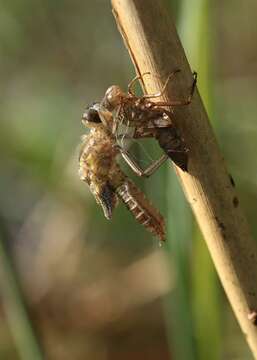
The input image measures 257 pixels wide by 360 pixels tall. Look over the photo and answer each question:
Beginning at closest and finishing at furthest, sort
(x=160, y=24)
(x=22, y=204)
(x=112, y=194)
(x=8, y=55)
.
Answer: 1. (x=160, y=24)
2. (x=112, y=194)
3. (x=22, y=204)
4. (x=8, y=55)

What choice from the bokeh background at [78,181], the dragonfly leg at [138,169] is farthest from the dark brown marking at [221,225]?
the bokeh background at [78,181]

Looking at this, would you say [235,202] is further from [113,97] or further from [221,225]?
[113,97]

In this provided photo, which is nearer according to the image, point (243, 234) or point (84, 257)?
point (243, 234)

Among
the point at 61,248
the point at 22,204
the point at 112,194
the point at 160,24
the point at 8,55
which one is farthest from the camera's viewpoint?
the point at 8,55

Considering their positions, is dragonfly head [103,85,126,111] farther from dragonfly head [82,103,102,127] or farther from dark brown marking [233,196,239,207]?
dark brown marking [233,196,239,207]

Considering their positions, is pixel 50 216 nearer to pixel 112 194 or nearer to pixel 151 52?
pixel 112 194

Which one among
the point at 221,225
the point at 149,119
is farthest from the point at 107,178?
the point at 221,225

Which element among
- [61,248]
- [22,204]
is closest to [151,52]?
[61,248]
